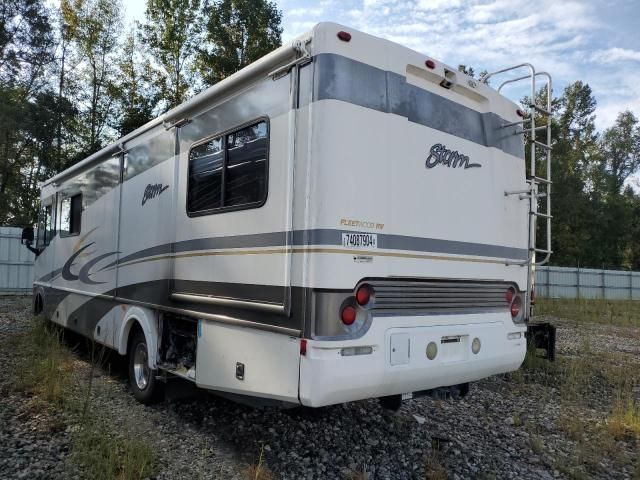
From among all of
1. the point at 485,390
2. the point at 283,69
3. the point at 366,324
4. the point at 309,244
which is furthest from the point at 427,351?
the point at 485,390

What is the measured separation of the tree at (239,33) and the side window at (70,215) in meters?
12.8

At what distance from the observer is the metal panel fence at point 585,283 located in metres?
23.7

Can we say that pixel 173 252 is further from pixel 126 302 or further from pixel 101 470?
pixel 101 470

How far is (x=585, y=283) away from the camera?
25609mm

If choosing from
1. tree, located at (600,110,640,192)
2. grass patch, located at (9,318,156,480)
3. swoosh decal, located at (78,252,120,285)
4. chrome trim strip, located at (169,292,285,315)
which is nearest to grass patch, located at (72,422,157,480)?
grass patch, located at (9,318,156,480)

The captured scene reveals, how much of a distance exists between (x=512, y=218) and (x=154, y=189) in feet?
11.5

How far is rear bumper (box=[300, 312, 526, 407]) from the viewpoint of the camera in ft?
10.7

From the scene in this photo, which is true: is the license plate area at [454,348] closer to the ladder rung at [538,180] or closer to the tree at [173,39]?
the ladder rung at [538,180]

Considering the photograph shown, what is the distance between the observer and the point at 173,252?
192 inches

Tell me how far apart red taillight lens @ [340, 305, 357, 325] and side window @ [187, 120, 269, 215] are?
3.31ft

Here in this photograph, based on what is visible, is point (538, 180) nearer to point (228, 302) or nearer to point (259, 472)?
point (228, 302)

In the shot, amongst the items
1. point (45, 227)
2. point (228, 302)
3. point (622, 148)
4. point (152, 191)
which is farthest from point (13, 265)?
point (622, 148)

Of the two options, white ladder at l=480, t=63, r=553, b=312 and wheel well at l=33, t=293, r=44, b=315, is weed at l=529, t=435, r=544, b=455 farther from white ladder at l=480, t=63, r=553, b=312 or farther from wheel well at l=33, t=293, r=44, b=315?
wheel well at l=33, t=293, r=44, b=315

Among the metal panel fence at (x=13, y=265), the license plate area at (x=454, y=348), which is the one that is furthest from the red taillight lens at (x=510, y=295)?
the metal panel fence at (x=13, y=265)
